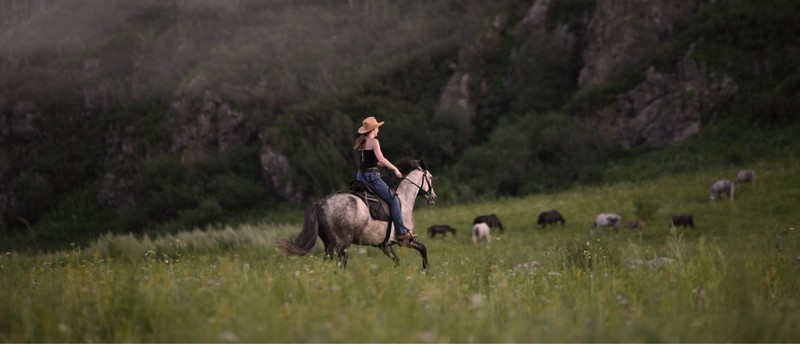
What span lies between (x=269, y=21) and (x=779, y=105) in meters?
96.5

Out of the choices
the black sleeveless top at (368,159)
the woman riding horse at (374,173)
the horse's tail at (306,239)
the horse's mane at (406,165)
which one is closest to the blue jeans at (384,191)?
the woman riding horse at (374,173)

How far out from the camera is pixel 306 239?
11250 mm

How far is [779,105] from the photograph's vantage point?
5438 centimetres

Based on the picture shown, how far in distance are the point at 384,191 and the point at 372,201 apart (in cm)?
29

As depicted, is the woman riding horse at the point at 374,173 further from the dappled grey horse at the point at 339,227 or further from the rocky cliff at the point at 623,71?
the rocky cliff at the point at 623,71

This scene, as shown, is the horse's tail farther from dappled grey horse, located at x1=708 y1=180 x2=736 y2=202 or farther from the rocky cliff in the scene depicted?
the rocky cliff

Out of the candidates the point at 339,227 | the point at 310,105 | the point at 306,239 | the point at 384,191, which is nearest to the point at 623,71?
the point at 310,105

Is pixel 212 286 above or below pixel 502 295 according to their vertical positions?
above

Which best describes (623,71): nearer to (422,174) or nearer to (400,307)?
(422,174)

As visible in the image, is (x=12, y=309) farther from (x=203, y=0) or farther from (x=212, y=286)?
(x=203, y=0)

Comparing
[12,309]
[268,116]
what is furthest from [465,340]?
[268,116]

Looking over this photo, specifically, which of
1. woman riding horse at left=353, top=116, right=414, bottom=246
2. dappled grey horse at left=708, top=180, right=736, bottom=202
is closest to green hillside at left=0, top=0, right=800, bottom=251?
dappled grey horse at left=708, top=180, right=736, bottom=202

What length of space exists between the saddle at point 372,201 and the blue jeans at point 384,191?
8 cm

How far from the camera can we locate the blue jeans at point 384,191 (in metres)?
12.2
